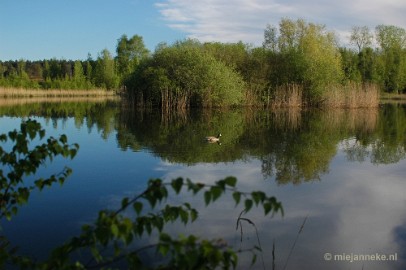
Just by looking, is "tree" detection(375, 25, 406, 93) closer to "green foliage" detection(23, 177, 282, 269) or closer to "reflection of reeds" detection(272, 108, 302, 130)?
"reflection of reeds" detection(272, 108, 302, 130)

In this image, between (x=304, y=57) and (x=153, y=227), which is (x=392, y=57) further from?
(x=153, y=227)

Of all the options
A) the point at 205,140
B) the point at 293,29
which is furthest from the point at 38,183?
the point at 293,29

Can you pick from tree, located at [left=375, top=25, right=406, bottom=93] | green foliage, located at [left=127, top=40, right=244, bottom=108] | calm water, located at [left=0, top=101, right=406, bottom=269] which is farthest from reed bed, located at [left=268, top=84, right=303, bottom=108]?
tree, located at [left=375, top=25, right=406, bottom=93]

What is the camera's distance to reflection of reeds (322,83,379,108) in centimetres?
3356

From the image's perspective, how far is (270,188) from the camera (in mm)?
7984

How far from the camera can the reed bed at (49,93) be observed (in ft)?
165

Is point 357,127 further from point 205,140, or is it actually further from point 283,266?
point 283,266

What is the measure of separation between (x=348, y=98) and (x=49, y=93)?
41.2 meters

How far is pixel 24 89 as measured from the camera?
175ft

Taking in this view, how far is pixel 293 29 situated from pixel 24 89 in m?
34.4

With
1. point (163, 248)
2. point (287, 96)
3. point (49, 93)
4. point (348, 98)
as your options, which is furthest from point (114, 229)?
point (49, 93)

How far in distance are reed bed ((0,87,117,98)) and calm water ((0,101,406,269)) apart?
128 feet

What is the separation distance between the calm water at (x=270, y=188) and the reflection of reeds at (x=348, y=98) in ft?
59.5

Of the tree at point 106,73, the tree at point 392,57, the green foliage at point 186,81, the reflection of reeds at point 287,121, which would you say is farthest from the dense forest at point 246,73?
the tree at point 106,73
